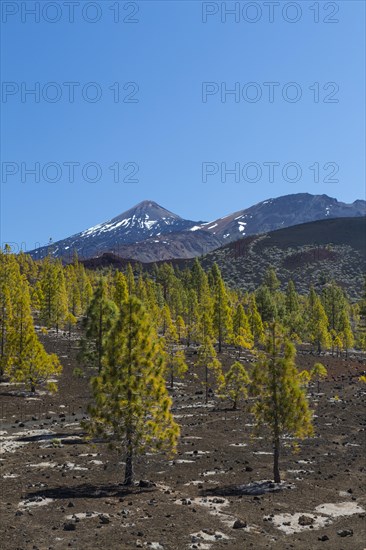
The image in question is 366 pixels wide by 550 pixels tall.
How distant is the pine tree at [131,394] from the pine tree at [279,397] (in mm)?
5508

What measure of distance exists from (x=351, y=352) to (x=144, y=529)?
359 ft

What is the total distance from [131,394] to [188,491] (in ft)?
18.4

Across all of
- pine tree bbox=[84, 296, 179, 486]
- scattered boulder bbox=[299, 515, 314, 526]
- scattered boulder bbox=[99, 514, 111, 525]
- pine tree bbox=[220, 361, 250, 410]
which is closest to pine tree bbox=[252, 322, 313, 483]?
pine tree bbox=[84, 296, 179, 486]

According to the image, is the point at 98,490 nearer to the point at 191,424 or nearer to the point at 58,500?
the point at 58,500

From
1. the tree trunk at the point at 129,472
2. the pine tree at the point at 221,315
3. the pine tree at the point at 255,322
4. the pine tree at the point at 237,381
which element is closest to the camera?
the tree trunk at the point at 129,472

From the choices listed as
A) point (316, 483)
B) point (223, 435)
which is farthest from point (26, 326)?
point (316, 483)

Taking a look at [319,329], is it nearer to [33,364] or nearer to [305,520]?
[33,364]

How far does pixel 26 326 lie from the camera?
58562 mm

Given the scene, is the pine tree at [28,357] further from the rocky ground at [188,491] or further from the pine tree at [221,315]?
the pine tree at [221,315]

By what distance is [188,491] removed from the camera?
2527 centimetres

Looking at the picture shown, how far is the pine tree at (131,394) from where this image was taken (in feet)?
84.1

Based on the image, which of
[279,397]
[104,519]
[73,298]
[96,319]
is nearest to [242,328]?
[73,298]

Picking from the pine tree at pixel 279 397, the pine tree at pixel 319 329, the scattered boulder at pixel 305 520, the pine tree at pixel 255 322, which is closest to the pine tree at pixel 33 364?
the pine tree at pixel 279 397

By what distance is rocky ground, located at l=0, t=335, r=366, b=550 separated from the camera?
18.5m
